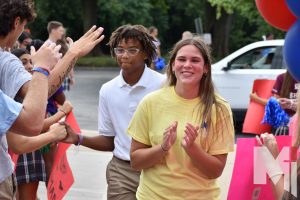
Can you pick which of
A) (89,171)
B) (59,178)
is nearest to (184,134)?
(59,178)

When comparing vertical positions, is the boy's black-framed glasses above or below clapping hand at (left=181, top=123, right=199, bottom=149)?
above

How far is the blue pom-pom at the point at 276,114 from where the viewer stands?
6016 mm

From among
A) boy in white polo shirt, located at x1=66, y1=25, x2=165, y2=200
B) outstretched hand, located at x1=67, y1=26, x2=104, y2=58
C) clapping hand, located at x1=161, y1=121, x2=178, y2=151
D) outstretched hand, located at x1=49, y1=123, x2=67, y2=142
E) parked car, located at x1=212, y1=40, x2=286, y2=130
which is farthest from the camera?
parked car, located at x1=212, y1=40, x2=286, y2=130

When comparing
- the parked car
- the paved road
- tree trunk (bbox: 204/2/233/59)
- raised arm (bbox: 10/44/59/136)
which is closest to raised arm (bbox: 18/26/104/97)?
raised arm (bbox: 10/44/59/136)

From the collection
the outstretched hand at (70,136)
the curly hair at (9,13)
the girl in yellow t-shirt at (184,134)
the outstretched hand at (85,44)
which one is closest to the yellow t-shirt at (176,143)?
the girl in yellow t-shirt at (184,134)

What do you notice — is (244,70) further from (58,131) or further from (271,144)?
(271,144)

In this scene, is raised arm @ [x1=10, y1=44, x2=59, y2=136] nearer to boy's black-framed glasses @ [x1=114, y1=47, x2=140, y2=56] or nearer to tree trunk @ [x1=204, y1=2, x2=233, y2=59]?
boy's black-framed glasses @ [x1=114, y1=47, x2=140, y2=56]

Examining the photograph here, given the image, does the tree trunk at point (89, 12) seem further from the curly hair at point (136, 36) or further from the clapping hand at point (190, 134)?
the clapping hand at point (190, 134)

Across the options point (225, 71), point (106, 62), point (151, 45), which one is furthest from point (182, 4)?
point (151, 45)

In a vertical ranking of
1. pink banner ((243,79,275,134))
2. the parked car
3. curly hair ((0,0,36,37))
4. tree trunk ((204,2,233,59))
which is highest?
curly hair ((0,0,36,37))

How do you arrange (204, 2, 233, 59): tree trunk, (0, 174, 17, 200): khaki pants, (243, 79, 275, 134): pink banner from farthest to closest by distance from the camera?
(204, 2, 233, 59): tree trunk → (243, 79, 275, 134): pink banner → (0, 174, 17, 200): khaki pants

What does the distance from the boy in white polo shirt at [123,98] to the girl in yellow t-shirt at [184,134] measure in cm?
72

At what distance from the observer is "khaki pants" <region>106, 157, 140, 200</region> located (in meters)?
4.13

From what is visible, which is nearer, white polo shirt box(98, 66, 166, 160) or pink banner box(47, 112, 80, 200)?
white polo shirt box(98, 66, 166, 160)
